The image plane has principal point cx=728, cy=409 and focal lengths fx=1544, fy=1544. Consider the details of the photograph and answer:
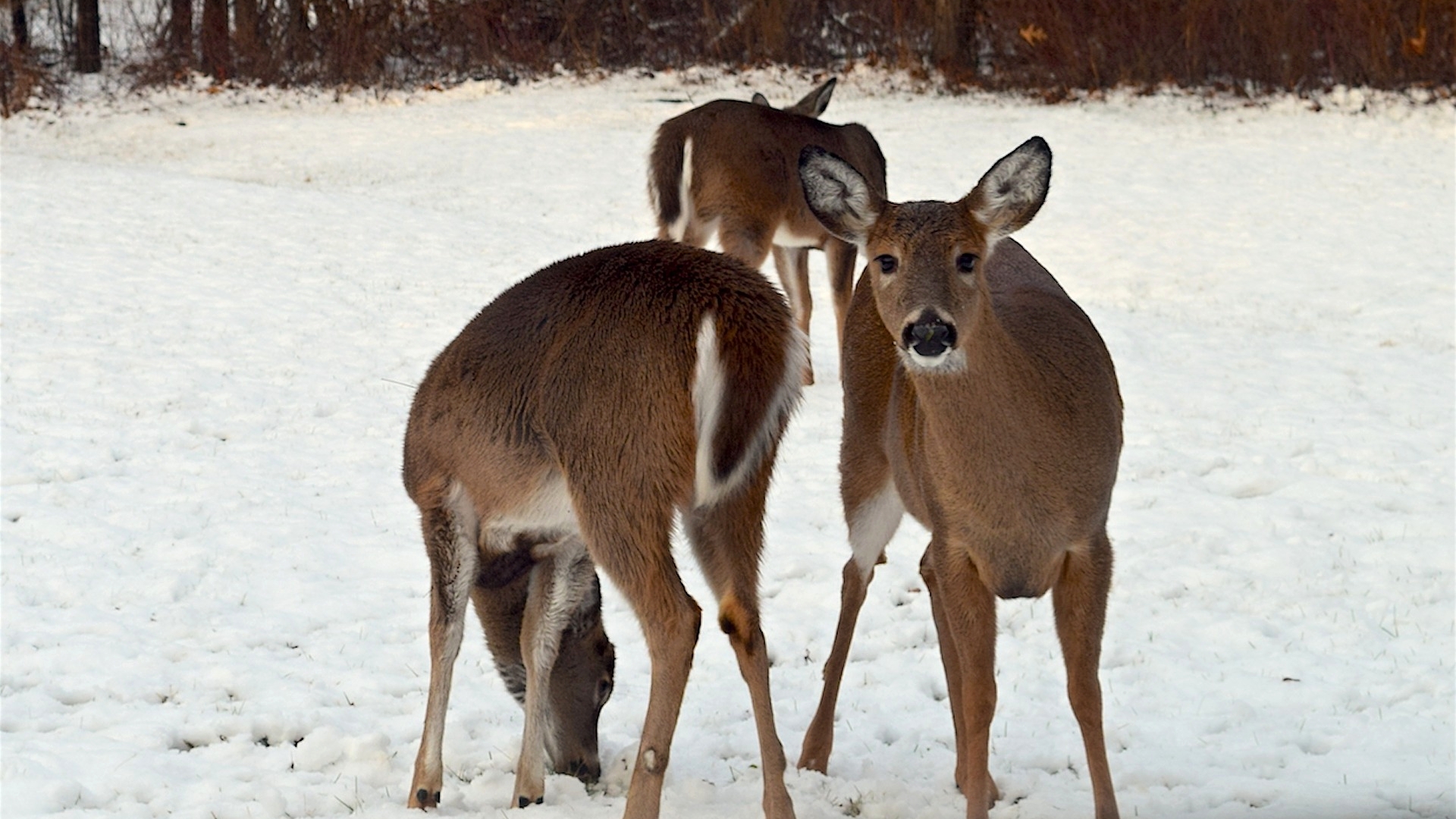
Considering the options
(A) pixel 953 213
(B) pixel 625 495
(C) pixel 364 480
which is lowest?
(C) pixel 364 480

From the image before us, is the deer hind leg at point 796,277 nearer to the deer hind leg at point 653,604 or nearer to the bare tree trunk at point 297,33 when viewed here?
the deer hind leg at point 653,604

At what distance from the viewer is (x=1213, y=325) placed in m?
12.6

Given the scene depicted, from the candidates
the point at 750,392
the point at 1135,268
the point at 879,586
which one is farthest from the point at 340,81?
the point at 750,392

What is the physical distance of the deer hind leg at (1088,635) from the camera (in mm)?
4270

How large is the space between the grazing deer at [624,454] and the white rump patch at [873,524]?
31.4 inches


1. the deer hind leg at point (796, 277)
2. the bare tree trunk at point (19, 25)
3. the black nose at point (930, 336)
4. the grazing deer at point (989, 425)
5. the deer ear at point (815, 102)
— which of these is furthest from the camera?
the bare tree trunk at point (19, 25)

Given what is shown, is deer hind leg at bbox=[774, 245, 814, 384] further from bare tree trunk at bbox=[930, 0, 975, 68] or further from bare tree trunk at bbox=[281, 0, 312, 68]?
bare tree trunk at bbox=[281, 0, 312, 68]

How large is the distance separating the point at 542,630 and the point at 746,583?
0.74m

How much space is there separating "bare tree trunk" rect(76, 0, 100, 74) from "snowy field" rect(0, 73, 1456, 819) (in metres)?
12.3

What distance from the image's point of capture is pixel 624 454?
13.9 ft

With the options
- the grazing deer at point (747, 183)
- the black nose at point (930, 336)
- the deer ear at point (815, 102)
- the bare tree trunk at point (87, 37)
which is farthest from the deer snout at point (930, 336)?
the bare tree trunk at point (87, 37)

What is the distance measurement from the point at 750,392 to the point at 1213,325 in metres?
9.11

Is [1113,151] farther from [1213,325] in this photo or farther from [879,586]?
[879,586]

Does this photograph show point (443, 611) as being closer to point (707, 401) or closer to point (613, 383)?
point (613, 383)
